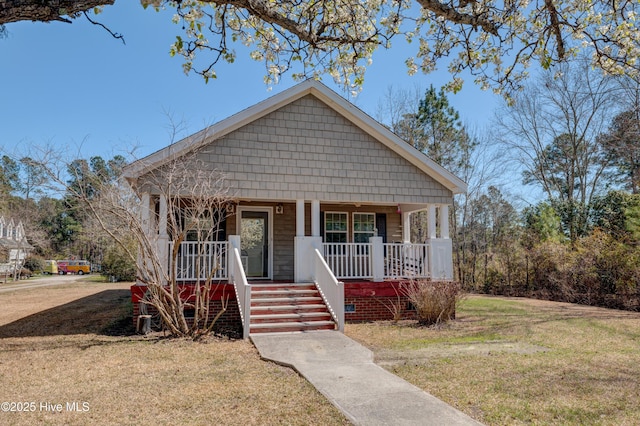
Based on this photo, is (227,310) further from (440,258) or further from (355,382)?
(440,258)

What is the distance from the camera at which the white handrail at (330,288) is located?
8862 mm

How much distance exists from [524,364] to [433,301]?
3.43 metres

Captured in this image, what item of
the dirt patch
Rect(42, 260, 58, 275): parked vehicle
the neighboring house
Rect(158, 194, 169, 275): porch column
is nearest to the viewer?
the dirt patch

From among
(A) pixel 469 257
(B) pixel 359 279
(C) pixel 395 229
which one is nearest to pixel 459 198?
(A) pixel 469 257

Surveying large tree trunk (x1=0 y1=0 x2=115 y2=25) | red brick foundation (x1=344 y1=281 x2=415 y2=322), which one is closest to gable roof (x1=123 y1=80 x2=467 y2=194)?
red brick foundation (x1=344 y1=281 x2=415 y2=322)

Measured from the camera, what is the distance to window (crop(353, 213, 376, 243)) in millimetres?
13367

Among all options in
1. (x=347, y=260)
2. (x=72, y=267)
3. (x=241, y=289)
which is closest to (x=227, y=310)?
(x=241, y=289)

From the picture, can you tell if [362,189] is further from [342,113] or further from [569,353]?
[569,353]

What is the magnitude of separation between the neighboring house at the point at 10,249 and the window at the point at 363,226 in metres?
30.9

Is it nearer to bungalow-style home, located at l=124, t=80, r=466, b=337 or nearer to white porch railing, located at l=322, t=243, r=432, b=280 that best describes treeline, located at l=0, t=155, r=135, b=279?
bungalow-style home, located at l=124, t=80, r=466, b=337

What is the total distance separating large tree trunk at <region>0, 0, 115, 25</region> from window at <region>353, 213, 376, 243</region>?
10715 mm

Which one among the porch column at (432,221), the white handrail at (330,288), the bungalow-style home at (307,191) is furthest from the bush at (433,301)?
the porch column at (432,221)

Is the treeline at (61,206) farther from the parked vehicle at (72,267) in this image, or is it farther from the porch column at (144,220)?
the parked vehicle at (72,267)

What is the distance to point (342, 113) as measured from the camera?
11.2 m
